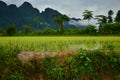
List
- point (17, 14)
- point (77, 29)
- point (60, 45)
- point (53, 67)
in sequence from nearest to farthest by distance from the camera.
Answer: point (53, 67) → point (60, 45) → point (77, 29) → point (17, 14)

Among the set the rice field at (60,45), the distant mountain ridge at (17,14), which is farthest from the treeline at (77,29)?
the distant mountain ridge at (17,14)

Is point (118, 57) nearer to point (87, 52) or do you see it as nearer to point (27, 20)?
point (87, 52)

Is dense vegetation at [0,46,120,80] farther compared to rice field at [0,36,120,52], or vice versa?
rice field at [0,36,120,52]

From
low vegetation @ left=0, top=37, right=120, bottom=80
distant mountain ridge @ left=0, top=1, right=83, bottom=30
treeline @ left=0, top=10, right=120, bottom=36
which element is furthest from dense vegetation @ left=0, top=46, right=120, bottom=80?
distant mountain ridge @ left=0, top=1, right=83, bottom=30

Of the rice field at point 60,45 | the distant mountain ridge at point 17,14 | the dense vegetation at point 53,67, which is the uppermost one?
the distant mountain ridge at point 17,14

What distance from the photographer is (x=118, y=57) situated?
24.1 feet

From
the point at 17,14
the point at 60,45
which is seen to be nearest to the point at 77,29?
the point at 60,45

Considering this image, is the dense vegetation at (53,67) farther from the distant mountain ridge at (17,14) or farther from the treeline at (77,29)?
the distant mountain ridge at (17,14)

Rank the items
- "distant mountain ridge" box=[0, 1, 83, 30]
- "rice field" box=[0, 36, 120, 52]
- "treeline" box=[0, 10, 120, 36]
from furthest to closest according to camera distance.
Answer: "distant mountain ridge" box=[0, 1, 83, 30] < "treeline" box=[0, 10, 120, 36] < "rice field" box=[0, 36, 120, 52]

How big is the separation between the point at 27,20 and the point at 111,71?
126m

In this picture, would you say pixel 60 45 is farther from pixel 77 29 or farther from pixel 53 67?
pixel 77 29

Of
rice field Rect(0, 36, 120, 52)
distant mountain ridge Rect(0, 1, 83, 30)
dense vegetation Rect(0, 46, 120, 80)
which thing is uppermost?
distant mountain ridge Rect(0, 1, 83, 30)

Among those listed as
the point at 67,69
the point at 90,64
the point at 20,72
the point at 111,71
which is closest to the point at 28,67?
the point at 20,72

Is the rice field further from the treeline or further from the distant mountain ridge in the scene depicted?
the distant mountain ridge
